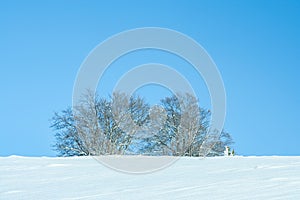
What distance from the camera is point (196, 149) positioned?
1980cm

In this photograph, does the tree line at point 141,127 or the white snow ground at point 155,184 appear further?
the tree line at point 141,127

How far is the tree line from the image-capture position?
778 inches

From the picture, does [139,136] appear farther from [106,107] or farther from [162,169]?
[162,169]

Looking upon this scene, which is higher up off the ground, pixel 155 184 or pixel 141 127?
pixel 141 127

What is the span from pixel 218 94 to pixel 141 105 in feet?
40.0

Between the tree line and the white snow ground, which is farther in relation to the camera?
the tree line

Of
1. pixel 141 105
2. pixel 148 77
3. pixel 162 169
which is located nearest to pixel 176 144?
pixel 141 105

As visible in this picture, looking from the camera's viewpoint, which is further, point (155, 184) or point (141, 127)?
point (141, 127)

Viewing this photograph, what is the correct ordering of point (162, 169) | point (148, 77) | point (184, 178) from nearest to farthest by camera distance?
point (184, 178), point (162, 169), point (148, 77)

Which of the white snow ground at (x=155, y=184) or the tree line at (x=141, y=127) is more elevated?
the tree line at (x=141, y=127)

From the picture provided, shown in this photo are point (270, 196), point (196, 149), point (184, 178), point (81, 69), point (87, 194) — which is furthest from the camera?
point (196, 149)

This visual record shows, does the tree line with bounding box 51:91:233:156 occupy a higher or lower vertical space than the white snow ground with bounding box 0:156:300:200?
higher

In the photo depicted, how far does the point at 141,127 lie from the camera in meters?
20.0

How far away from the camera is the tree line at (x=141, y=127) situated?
64.8ft
